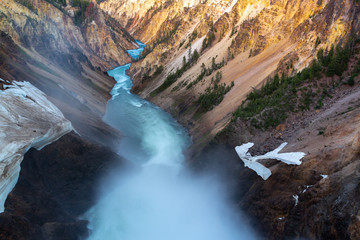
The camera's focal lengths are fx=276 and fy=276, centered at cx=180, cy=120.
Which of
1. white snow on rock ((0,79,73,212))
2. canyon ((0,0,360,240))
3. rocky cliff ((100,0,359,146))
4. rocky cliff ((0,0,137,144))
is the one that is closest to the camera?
canyon ((0,0,360,240))

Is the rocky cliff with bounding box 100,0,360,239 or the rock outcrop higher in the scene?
the rocky cliff with bounding box 100,0,360,239

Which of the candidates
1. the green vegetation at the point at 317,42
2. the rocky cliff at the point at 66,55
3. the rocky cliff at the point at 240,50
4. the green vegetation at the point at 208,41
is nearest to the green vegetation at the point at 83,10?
the rocky cliff at the point at 66,55

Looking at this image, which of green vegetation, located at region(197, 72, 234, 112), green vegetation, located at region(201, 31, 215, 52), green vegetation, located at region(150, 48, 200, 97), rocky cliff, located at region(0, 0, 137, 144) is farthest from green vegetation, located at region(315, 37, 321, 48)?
green vegetation, located at region(201, 31, 215, 52)

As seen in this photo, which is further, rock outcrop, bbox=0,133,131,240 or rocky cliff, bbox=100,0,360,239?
rock outcrop, bbox=0,133,131,240

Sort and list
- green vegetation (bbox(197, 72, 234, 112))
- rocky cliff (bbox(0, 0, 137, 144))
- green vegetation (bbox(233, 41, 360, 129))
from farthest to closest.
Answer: green vegetation (bbox(197, 72, 234, 112)) < rocky cliff (bbox(0, 0, 137, 144)) < green vegetation (bbox(233, 41, 360, 129))

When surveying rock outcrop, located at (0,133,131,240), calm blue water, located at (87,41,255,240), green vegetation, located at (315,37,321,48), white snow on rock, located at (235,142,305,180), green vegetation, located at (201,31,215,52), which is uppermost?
green vegetation, located at (315,37,321,48)

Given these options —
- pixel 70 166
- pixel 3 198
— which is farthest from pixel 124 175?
pixel 3 198

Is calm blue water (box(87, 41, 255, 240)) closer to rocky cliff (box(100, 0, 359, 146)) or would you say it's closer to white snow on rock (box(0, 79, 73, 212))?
rocky cliff (box(100, 0, 359, 146))

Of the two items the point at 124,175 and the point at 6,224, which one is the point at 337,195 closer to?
the point at 6,224
